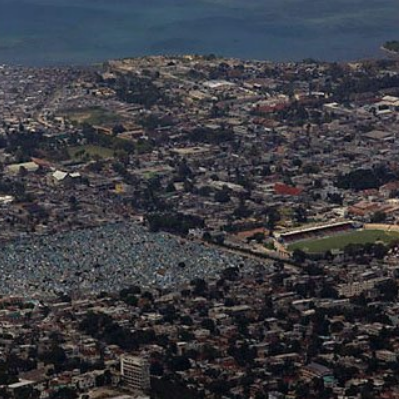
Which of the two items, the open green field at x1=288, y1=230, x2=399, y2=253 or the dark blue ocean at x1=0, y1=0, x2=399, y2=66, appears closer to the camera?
the open green field at x1=288, y1=230, x2=399, y2=253

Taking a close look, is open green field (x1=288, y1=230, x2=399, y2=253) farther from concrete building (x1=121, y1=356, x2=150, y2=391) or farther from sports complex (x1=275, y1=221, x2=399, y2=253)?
concrete building (x1=121, y1=356, x2=150, y2=391)

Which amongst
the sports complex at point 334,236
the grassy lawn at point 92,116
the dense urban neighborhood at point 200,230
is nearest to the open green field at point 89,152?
the dense urban neighborhood at point 200,230

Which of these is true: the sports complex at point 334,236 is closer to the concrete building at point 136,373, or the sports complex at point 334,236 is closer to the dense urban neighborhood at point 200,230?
the dense urban neighborhood at point 200,230

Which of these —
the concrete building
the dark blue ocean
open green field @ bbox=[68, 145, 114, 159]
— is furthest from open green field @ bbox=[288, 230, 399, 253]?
the dark blue ocean

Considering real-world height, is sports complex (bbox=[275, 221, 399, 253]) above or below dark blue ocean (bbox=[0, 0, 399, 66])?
above

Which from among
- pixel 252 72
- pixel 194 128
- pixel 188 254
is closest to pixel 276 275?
pixel 188 254

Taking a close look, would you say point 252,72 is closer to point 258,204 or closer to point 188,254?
point 258,204

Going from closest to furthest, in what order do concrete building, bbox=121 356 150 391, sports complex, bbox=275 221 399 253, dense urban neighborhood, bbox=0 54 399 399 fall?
concrete building, bbox=121 356 150 391 < dense urban neighborhood, bbox=0 54 399 399 < sports complex, bbox=275 221 399 253
